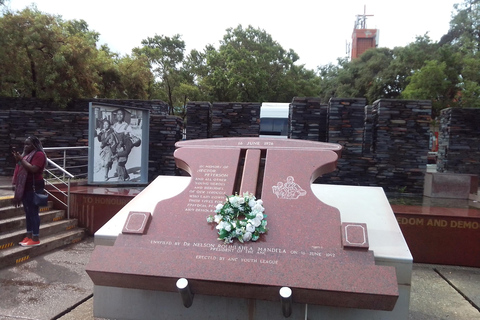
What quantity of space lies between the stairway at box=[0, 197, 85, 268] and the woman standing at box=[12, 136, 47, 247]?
14 cm

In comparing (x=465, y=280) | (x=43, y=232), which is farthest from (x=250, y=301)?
(x=43, y=232)

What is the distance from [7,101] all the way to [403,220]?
477 inches

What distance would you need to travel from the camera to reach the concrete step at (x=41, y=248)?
15.8 ft

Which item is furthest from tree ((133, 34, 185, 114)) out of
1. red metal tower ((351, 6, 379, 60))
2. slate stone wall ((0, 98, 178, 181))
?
red metal tower ((351, 6, 379, 60))

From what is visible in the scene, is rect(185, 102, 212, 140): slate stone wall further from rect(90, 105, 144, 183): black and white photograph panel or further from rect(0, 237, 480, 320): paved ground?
rect(0, 237, 480, 320): paved ground

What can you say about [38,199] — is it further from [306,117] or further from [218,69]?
[218,69]

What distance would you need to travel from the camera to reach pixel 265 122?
50.6 feet

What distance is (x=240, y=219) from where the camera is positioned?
329cm

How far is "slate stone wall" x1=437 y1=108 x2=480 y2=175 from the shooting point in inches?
346

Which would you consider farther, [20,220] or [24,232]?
[20,220]

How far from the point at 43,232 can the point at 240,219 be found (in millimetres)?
3792

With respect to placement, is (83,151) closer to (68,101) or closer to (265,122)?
(68,101)

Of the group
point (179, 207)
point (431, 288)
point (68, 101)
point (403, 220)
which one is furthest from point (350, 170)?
point (68, 101)

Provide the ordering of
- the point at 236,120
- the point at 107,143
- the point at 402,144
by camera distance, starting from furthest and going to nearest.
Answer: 1. the point at 236,120
2. the point at 402,144
3. the point at 107,143
